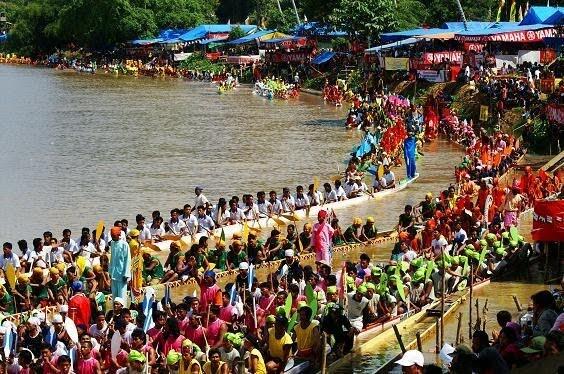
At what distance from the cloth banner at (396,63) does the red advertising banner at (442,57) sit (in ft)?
9.69

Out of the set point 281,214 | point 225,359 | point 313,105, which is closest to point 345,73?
point 313,105

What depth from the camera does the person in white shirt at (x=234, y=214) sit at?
67.8 feet

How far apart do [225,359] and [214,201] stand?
15.1m

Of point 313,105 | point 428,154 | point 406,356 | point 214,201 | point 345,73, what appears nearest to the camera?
point 406,356

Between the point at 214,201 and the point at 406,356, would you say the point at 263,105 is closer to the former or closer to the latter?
the point at 214,201

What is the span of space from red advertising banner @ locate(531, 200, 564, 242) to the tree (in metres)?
37.2

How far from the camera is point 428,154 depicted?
3288 cm

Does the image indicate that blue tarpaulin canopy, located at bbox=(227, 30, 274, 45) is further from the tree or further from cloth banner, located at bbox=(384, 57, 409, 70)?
cloth banner, located at bbox=(384, 57, 409, 70)

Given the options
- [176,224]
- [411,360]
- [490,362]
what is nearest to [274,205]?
[176,224]

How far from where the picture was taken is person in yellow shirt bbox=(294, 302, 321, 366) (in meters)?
12.2

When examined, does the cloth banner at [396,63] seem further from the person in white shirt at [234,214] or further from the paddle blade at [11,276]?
the paddle blade at [11,276]

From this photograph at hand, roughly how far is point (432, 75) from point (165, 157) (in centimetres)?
1319

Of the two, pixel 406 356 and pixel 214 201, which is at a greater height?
pixel 406 356

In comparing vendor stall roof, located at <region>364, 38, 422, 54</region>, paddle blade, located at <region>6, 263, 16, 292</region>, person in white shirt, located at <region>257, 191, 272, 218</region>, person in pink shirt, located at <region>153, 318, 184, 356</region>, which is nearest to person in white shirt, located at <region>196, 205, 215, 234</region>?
person in white shirt, located at <region>257, 191, 272, 218</region>
